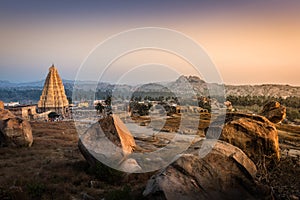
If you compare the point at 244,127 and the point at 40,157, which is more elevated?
the point at 244,127

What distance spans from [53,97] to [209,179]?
71.2m

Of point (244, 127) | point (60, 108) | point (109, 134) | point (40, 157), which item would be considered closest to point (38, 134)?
point (40, 157)

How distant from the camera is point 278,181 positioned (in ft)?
26.8

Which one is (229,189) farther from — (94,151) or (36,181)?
(36,181)

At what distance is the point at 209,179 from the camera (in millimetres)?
7395

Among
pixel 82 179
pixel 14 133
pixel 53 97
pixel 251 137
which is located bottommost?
pixel 53 97

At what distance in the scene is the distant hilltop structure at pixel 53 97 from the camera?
71375 millimetres

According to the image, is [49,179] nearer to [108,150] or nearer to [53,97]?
[108,150]

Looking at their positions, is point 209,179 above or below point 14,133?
above

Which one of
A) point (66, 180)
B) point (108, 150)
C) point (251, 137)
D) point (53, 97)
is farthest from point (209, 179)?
point (53, 97)

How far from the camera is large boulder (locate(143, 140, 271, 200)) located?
270 inches

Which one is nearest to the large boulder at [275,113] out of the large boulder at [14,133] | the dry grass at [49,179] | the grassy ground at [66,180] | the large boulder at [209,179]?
the grassy ground at [66,180]

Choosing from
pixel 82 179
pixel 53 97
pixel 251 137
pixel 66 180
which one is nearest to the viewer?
pixel 66 180

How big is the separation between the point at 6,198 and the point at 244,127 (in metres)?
9.76
